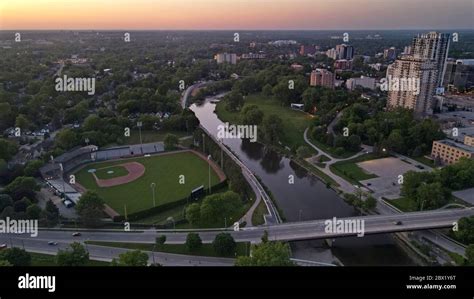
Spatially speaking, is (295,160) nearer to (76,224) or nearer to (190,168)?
(190,168)

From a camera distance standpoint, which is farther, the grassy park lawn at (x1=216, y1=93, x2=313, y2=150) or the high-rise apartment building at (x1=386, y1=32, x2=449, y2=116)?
the high-rise apartment building at (x1=386, y1=32, x2=449, y2=116)

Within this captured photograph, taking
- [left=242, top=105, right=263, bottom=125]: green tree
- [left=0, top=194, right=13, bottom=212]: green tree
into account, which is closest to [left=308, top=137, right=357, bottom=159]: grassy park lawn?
[left=242, top=105, right=263, bottom=125]: green tree

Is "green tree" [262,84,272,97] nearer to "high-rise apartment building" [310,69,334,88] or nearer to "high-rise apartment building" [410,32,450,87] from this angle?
"high-rise apartment building" [310,69,334,88]

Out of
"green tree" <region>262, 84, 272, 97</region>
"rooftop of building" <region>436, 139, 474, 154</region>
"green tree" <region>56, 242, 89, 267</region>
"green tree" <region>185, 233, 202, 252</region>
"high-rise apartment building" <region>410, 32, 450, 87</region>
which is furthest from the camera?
"green tree" <region>262, 84, 272, 97</region>

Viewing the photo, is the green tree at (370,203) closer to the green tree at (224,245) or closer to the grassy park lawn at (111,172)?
the green tree at (224,245)

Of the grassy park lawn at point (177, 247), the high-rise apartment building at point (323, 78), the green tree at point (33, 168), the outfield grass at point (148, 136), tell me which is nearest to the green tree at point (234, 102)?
the outfield grass at point (148, 136)
